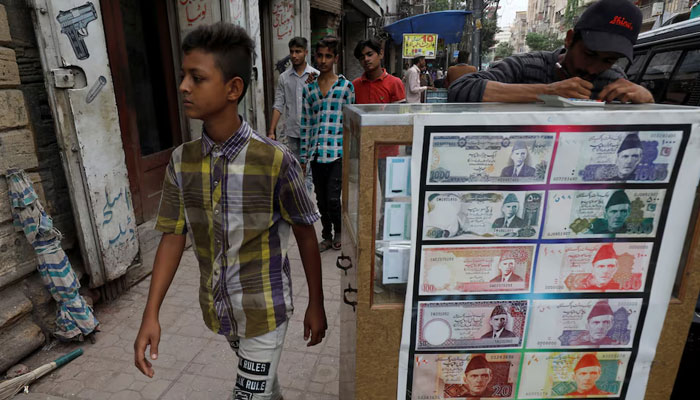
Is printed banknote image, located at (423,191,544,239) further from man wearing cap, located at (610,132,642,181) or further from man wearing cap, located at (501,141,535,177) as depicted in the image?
man wearing cap, located at (610,132,642,181)

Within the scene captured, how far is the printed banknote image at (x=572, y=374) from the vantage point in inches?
47.8

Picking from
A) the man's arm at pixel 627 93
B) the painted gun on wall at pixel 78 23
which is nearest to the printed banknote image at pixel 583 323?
the man's arm at pixel 627 93

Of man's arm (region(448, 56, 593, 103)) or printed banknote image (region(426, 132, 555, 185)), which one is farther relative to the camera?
man's arm (region(448, 56, 593, 103))

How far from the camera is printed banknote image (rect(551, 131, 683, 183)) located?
3.40 feet

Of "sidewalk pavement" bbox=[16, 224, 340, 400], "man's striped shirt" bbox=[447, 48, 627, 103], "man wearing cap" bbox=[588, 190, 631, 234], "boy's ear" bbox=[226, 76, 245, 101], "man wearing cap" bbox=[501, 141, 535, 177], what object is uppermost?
"man's striped shirt" bbox=[447, 48, 627, 103]

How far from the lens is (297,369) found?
8.54ft

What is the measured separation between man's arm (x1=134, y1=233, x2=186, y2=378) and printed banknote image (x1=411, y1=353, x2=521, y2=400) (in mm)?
868

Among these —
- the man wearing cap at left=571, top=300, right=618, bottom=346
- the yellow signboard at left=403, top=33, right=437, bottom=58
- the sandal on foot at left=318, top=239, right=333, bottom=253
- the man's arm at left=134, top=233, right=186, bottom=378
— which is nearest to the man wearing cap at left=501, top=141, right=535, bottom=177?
the man wearing cap at left=571, top=300, right=618, bottom=346

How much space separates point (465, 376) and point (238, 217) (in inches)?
33.0

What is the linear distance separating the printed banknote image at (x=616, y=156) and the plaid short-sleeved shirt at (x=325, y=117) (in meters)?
2.86

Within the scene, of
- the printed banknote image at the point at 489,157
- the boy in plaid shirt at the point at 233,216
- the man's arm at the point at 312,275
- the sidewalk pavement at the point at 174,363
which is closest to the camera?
the printed banknote image at the point at 489,157

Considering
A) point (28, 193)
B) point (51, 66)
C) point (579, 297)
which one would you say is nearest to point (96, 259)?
point (28, 193)

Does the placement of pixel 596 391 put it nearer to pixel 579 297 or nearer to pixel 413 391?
pixel 579 297

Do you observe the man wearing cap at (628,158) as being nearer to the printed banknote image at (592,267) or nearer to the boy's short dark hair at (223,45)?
the printed banknote image at (592,267)
